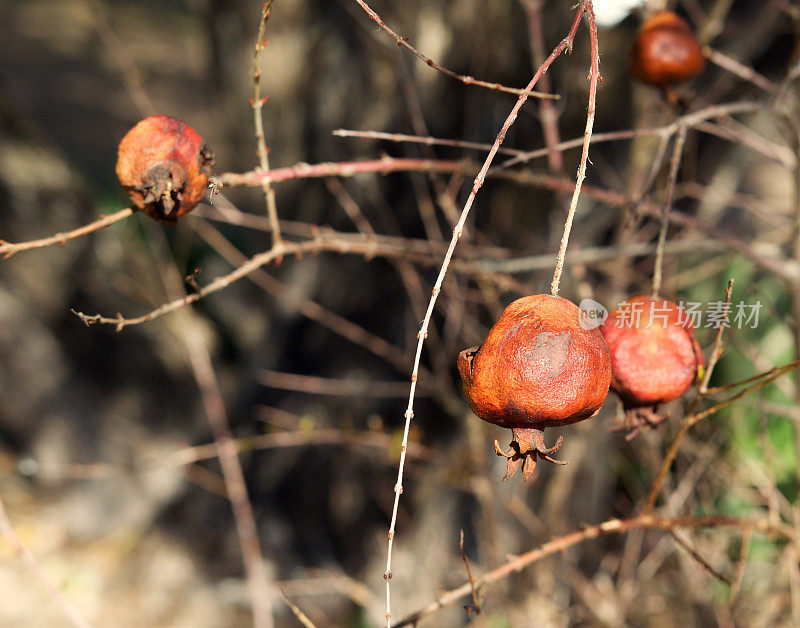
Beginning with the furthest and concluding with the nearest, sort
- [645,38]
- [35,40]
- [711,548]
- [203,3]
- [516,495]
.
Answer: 1. [35,40]
2. [203,3]
3. [516,495]
4. [711,548]
5. [645,38]

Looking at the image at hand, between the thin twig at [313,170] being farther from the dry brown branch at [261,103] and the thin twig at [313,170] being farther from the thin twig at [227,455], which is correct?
the thin twig at [227,455]

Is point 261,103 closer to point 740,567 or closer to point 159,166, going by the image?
point 159,166

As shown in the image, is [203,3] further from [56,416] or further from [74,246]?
[56,416]

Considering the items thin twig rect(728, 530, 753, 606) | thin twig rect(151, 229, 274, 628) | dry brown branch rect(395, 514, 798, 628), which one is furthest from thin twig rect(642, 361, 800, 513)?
thin twig rect(151, 229, 274, 628)

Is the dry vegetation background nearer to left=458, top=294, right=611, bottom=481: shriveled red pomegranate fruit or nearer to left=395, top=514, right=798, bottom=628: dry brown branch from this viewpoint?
left=395, top=514, right=798, bottom=628: dry brown branch

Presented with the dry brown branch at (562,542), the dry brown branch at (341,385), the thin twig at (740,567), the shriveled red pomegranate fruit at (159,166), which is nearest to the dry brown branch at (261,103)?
the shriveled red pomegranate fruit at (159,166)

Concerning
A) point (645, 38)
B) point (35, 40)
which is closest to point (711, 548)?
point (645, 38)

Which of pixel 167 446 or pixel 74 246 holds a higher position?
pixel 74 246
